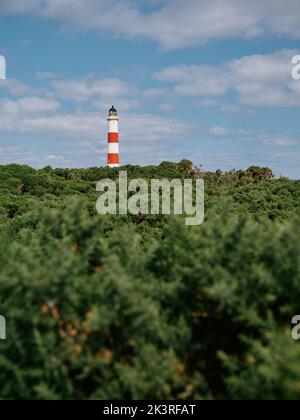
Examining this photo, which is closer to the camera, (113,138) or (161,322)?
(161,322)

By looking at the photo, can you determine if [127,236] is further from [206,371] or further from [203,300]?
[206,371]

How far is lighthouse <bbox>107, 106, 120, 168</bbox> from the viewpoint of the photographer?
41781 mm

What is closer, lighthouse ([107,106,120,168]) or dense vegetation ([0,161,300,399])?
dense vegetation ([0,161,300,399])

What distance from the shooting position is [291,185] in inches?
992

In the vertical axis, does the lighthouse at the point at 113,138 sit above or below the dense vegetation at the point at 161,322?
above

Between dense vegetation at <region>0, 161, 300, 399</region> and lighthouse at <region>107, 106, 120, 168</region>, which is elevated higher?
lighthouse at <region>107, 106, 120, 168</region>

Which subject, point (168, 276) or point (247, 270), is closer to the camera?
point (247, 270)

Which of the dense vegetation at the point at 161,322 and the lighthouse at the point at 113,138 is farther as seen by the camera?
the lighthouse at the point at 113,138

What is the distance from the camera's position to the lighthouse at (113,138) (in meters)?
41.8

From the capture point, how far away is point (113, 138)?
4275 cm

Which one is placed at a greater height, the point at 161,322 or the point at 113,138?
the point at 113,138
